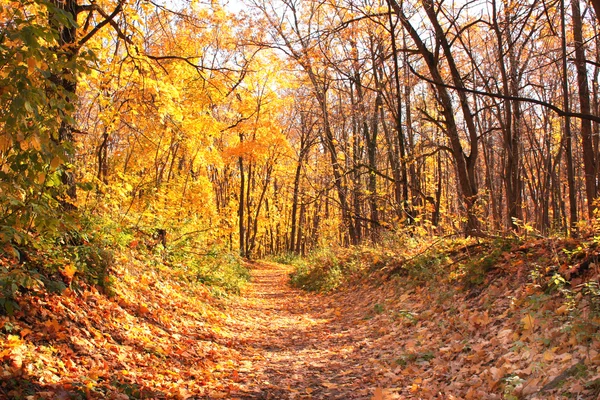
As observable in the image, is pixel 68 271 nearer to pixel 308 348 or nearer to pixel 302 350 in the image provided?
pixel 302 350

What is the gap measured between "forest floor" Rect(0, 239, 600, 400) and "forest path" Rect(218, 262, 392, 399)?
0.03 m

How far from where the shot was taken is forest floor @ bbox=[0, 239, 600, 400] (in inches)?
134

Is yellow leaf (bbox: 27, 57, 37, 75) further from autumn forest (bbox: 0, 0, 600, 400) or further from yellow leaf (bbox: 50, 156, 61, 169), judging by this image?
yellow leaf (bbox: 50, 156, 61, 169)

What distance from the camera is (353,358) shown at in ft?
19.1

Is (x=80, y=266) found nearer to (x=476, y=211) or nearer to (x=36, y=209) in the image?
(x=36, y=209)

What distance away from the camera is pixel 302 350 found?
6.46 m

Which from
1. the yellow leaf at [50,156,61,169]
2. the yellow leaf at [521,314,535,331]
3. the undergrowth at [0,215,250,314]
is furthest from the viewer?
the yellow leaf at [521,314,535,331]

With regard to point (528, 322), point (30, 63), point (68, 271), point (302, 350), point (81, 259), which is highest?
point (30, 63)

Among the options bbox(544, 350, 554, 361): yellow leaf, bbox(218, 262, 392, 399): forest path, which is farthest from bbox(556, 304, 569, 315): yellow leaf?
bbox(218, 262, 392, 399): forest path

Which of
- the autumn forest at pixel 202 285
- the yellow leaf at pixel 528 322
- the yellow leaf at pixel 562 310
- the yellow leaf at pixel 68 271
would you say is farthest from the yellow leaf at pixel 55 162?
the yellow leaf at pixel 562 310

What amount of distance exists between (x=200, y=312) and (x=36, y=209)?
4.80m

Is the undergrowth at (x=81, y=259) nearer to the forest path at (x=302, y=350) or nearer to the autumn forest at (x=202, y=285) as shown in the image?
the autumn forest at (x=202, y=285)

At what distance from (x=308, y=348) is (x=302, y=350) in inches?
5.3

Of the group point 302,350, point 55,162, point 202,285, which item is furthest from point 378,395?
point 202,285
